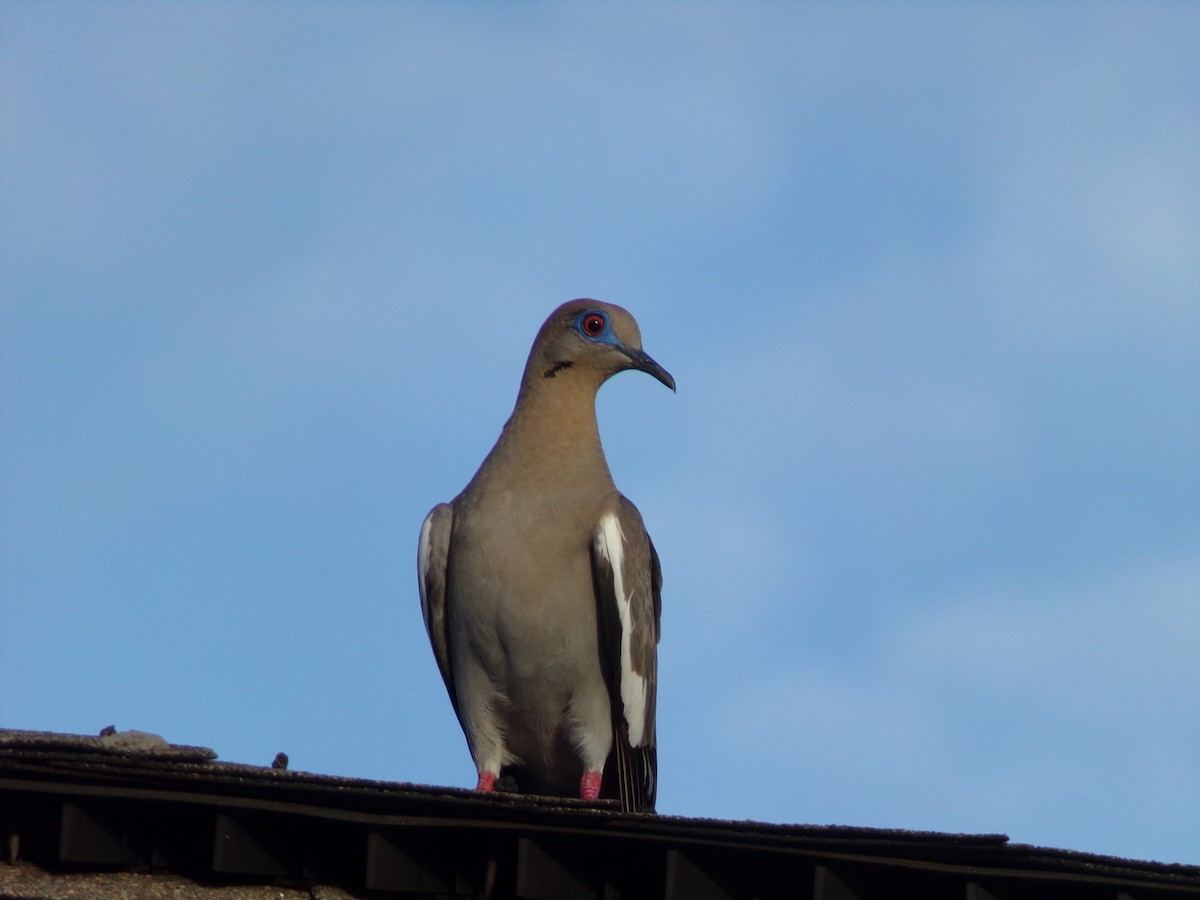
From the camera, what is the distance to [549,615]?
28.3ft

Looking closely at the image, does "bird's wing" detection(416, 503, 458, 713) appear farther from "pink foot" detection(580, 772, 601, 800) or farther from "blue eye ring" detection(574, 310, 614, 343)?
"blue eye ring" detection(574, 310, 614, 343)

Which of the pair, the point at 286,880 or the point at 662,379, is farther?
the point at 662,379

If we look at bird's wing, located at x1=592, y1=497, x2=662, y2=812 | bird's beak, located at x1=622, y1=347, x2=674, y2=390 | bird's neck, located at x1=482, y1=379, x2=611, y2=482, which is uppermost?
bird's beak, located at x1=622, y1=347, x2=674, y2=390

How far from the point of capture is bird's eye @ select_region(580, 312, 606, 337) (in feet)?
31.2

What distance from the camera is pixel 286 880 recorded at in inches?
227

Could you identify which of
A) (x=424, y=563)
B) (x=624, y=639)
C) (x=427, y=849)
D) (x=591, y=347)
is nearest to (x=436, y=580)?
(x=424, y=563)

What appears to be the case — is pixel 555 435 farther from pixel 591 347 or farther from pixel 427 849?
pixel 427 849

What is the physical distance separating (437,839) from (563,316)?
14.2 ft

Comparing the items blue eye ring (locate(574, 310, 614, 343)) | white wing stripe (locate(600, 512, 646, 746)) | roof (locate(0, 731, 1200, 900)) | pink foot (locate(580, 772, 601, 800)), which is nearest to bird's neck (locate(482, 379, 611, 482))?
blue eye ring (locate(574, 310, 614, 343))

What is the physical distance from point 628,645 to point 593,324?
1.89 m

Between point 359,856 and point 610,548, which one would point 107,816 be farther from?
point 610,548

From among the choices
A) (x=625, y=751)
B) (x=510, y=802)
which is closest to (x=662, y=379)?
(x=625, y=751)

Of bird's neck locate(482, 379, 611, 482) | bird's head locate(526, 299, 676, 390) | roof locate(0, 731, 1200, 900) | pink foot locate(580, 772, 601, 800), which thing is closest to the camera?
roof locate(0, 731, 1200, 900)

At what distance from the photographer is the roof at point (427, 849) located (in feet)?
18.1
